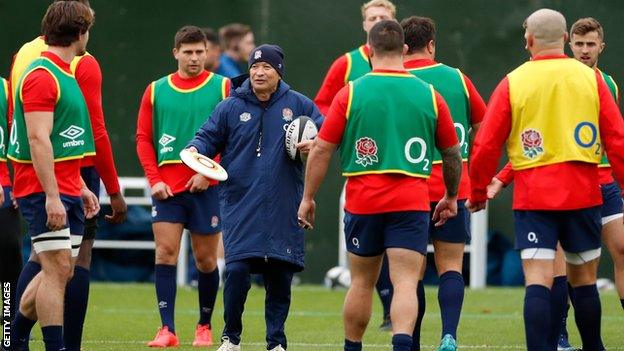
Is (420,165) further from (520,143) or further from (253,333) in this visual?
(253,333)

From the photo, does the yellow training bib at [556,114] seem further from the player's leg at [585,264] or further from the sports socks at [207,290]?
the sports socks at [207,290]

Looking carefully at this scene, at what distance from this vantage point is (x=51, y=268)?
8.17 meters

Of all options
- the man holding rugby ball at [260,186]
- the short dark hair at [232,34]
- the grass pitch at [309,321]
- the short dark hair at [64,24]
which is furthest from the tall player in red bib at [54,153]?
the short dark hair at [232,34]

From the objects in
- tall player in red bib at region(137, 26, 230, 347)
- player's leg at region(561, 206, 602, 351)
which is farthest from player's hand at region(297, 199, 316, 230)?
tall player in red bib at region(137, 26, 230, 347)

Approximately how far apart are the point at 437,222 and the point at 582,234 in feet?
3.90

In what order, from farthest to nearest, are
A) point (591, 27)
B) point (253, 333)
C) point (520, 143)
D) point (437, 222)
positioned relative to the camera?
1. point (253, 333)
2. point (591, 27)
3. point (437, 222)
4. point (520, 143)

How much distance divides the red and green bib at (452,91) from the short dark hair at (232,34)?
19.9 feet

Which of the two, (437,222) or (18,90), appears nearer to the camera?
(18,90)

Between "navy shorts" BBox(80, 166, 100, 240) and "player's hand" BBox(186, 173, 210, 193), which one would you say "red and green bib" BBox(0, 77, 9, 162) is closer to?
"navy shorts" BBox(80, 166, 100, 240)

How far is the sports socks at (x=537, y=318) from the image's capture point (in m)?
7.98

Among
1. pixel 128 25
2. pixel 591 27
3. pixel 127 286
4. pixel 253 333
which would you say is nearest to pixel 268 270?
pixel 253 333

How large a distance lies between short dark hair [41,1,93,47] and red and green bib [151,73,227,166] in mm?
2461

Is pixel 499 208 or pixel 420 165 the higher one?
pixel 420 165

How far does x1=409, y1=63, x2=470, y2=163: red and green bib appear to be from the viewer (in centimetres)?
927
